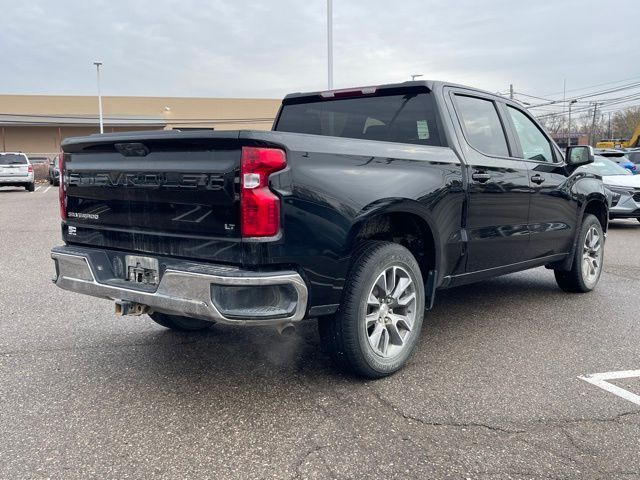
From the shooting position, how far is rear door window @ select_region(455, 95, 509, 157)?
186 inches

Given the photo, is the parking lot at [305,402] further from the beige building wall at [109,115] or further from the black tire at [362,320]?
the beige building wall at [109,115]

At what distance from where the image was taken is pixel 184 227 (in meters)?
3.37

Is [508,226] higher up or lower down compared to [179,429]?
higher up

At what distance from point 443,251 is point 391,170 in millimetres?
826

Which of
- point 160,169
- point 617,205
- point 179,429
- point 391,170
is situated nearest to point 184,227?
point 160,169

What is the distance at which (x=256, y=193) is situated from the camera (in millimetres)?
3098

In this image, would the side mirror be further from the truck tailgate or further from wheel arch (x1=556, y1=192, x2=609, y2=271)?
the truck tailgate

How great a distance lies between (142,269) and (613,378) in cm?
310

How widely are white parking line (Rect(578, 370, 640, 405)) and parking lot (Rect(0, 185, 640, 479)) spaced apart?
0.05 meters

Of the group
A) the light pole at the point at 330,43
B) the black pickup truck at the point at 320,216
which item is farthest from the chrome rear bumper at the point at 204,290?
the light pole at the point at 330,43

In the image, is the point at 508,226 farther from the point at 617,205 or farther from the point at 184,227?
the point at 617,205

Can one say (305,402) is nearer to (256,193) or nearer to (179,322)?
(256,193)

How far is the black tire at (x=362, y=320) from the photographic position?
356 cm

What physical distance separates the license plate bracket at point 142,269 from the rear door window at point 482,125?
8.46ft
